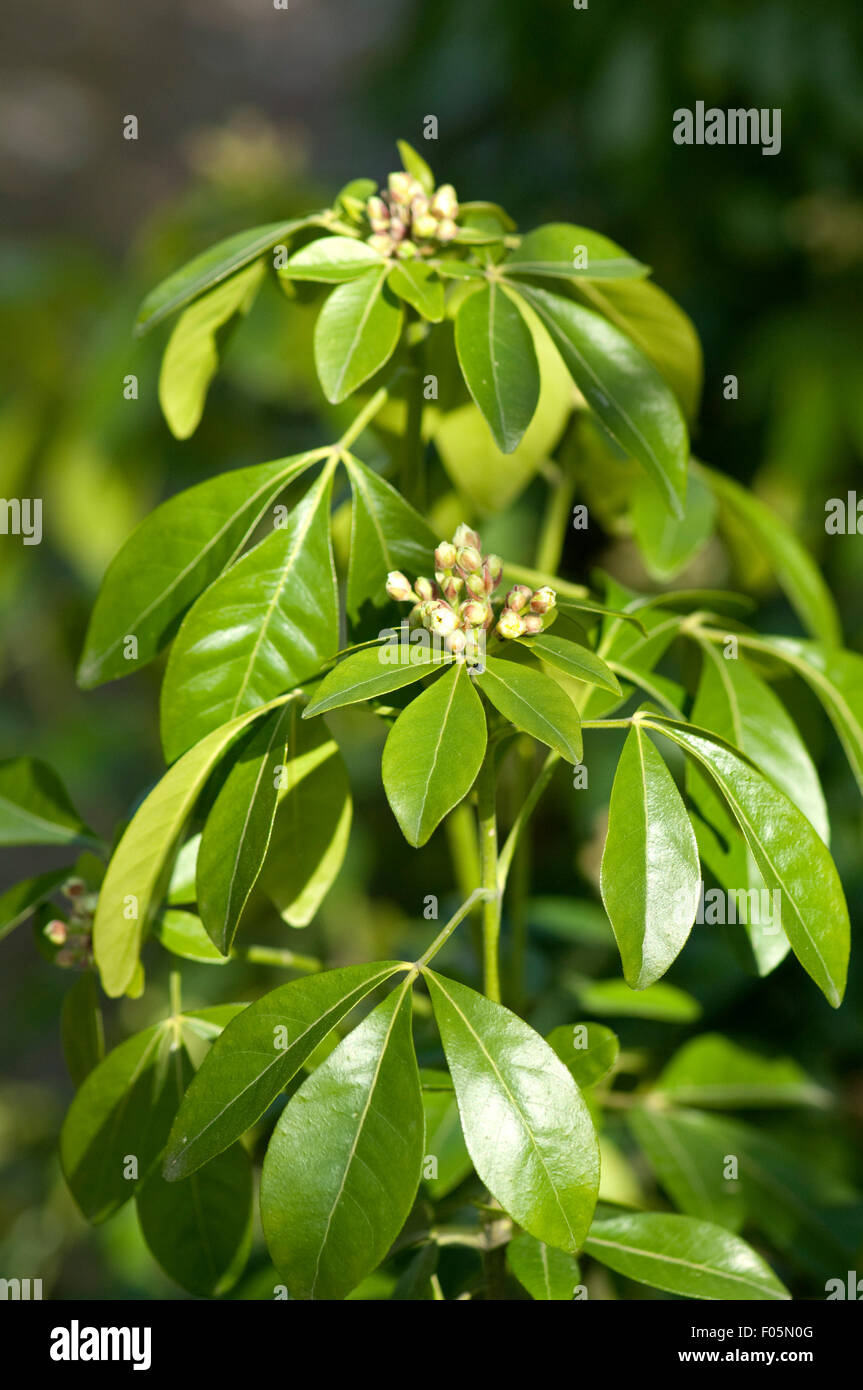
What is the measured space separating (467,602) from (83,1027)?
331 millimetres

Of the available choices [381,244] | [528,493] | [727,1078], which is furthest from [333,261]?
[528,493]

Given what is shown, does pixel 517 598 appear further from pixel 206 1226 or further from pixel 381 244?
pixel 206 1226

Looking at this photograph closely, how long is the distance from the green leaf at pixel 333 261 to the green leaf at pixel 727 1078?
593 mm

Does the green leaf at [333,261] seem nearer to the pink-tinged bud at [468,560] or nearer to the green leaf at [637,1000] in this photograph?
the pink-tinged bud at [468,560]

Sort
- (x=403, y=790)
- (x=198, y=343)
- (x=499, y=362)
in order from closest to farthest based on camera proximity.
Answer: (x=403, y=790) < (x=499, y=362) < (x=198, y=343)

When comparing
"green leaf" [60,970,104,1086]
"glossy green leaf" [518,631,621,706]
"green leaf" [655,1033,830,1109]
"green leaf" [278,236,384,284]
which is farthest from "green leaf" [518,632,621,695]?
"green leaf" [655,1033,830,1109]

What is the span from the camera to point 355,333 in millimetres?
577

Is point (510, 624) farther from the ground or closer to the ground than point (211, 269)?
closer to the ground

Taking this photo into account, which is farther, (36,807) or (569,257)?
(36,807)

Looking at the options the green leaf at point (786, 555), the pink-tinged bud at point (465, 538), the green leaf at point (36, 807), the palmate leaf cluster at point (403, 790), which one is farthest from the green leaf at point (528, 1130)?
the green leaf at point (786, 555)

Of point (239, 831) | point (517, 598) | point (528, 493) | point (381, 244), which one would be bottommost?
point (239, 831)
